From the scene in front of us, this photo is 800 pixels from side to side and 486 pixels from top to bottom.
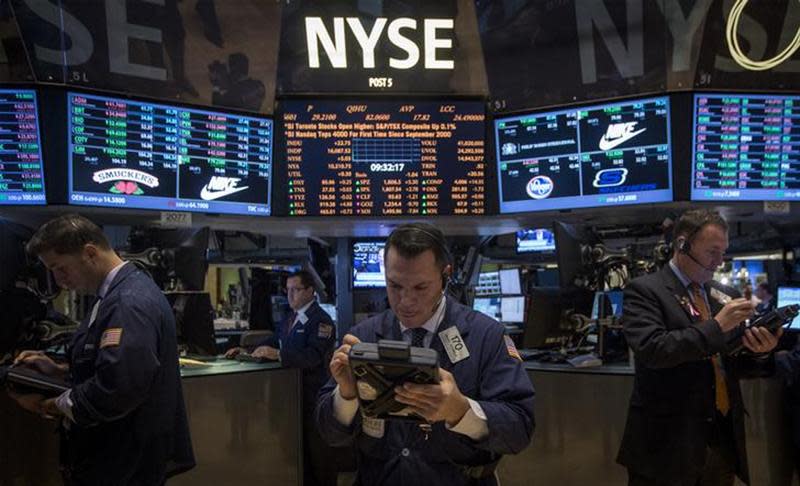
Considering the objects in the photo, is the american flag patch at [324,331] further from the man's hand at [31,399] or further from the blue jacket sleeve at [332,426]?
the blue jacket sleeve at [332,426]

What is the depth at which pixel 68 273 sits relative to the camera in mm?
2449

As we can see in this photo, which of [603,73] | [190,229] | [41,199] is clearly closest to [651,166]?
[603,73]

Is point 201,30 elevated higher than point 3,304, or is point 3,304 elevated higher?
point 201,30

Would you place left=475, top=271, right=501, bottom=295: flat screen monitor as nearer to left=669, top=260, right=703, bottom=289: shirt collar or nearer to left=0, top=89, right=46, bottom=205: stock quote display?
left=669, top=260, right=703, bottom=289: shirt collar

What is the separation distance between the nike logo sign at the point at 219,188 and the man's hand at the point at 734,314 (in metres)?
2.81

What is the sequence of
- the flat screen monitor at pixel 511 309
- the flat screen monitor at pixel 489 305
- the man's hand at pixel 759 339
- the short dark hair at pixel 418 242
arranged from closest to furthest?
the short dark hair at pixel 418 242 < the man's hand at pixel 759 339 < the flat screen monitor at pixel 511 309 < the flat screen monitor at pixel 489 305

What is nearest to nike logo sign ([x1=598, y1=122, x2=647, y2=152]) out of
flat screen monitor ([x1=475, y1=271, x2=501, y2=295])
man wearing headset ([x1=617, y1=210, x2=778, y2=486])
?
man wearing headset ([x1=617, y1=210, x2=778, y2=486])

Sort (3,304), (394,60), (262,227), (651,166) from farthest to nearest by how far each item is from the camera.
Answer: (262,227), (394,60), (651,166), (3,304)

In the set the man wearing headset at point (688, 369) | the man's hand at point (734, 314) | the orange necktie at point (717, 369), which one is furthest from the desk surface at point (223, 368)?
the man's hand at point (734, 314)

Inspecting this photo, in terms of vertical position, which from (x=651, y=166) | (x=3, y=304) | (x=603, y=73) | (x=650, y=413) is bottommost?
(x=650, y=413)

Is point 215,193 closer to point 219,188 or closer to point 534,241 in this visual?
point 219,188

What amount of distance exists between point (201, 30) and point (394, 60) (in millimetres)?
1208

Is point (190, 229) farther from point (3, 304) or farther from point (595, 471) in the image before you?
point (595, 471)

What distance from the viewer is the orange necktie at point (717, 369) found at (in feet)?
8.48
